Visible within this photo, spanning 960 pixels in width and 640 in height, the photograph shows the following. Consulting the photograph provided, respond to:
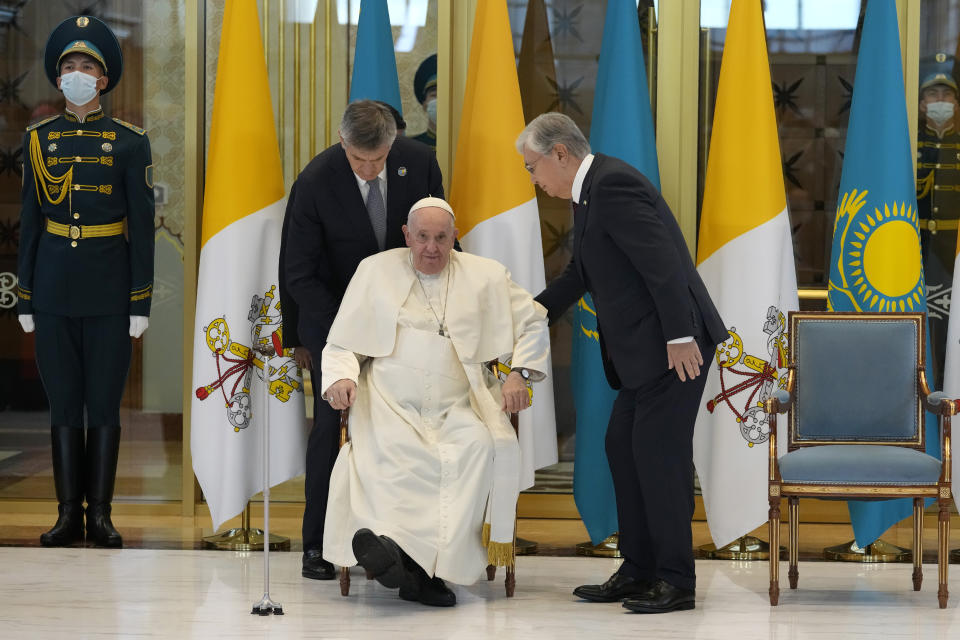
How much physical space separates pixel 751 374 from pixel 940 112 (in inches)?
58.4

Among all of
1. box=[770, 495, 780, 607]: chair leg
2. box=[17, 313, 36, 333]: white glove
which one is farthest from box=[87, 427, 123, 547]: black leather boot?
box=[770, 495, 780, 607]: chair leg

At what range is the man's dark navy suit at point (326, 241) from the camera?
13.3 feet

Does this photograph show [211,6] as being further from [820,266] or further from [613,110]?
[820,266]

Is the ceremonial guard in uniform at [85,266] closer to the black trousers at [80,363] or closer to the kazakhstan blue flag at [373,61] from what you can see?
the black trousers at [80,363]

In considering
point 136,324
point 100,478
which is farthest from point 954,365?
point 100,478

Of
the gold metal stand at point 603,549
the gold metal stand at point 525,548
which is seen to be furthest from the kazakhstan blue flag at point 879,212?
the gold metal stand at point 525,548

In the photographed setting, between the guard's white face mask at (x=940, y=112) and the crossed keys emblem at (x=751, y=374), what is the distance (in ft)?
4.01

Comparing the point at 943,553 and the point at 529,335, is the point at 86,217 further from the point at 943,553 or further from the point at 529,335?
the point at 943,553

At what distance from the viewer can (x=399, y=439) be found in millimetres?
3676

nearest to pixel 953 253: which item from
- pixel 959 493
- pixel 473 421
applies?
pixel 959 493

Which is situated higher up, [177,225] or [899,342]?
[177,225]

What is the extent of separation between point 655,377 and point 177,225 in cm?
249

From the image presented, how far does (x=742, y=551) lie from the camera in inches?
178

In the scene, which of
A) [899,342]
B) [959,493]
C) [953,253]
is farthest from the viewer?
[953,253]
